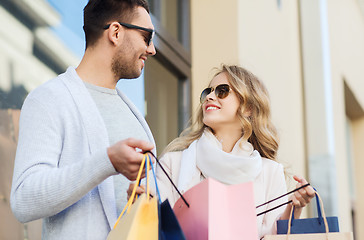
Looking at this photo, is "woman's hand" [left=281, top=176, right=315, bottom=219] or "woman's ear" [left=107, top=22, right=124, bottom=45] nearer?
"woman's hand" [left=281, top=176, right=315, bottom=219]

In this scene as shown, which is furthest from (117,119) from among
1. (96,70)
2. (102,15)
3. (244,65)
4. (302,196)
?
(244,65)

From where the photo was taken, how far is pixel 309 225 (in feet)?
6.66

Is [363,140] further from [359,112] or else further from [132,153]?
[132,153]

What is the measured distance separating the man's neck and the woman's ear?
8 centimetres

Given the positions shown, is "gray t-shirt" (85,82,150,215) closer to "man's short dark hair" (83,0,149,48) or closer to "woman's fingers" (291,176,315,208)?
"man's short dark hair" (83,0,149,48)

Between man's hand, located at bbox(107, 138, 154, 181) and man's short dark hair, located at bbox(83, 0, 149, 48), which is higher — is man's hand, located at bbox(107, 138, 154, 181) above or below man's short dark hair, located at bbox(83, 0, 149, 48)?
below

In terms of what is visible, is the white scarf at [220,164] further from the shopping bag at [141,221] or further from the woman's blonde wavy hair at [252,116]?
the shopping bag at [141,221]

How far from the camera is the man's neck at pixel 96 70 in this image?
2.18 meters

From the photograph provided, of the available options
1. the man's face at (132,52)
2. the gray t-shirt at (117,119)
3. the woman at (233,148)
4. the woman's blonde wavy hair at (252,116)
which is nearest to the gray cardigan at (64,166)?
the gray t-shirt at (117,119)

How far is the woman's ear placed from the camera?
2.26 metres

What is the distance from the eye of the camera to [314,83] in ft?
26.9

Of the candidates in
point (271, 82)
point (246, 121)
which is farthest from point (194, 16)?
point (246, 121)

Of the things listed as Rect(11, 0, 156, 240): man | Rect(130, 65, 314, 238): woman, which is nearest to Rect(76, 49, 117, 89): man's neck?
Rect(11, 0, 156, 240): man

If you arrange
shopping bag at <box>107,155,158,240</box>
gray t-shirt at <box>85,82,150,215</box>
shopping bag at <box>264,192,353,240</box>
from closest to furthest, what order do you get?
shopping bag at <box>107,155,158,240</box> < shopping bag at <box>264,192,353,240</box> < gray t-shirt at <box>85,82,150,215</box>
